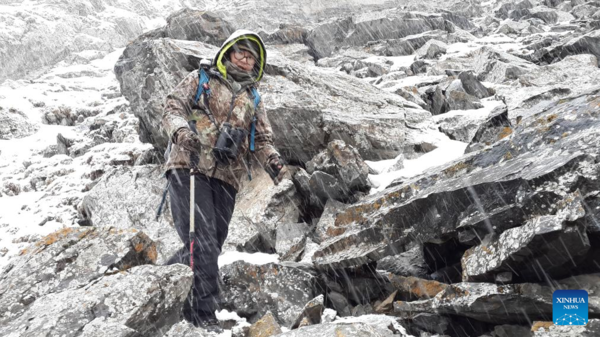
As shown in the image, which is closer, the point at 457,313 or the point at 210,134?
the point at 457,313

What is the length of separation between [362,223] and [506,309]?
213cm

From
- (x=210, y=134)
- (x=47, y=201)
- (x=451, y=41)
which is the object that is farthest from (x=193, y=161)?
(x=451, y=41)

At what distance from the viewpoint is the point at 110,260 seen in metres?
4.72

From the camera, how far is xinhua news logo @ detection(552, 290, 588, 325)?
3143mm

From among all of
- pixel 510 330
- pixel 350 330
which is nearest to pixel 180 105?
pixel 350 330

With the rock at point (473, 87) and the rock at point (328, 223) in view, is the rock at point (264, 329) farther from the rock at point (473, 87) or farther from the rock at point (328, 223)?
the rock at point (473, 87)

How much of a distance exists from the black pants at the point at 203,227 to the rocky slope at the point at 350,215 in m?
0.21

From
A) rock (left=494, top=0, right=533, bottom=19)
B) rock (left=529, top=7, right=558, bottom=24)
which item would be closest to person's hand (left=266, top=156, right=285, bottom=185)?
rock (left=529, top=7, right=558, bottom=24)

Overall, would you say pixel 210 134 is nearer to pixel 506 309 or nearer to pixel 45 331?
pixel 45 331

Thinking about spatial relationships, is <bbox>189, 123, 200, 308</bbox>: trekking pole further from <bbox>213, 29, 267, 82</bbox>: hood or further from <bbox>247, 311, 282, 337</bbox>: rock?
<bbox>213, 29, 267, 82</bbox>: hood

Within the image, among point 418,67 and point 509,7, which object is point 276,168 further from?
point 509,7

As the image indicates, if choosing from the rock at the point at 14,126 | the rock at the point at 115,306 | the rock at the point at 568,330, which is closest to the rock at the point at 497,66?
the rock at the point at 568,330

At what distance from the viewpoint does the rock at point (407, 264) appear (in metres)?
4.86

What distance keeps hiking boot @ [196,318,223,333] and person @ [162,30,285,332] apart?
1 cm
